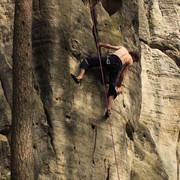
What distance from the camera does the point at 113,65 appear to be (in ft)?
52.7

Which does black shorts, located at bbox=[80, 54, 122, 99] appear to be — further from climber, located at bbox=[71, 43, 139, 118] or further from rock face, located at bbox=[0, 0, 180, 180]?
rock face, located at bbox=[0, 0, 180, 180]

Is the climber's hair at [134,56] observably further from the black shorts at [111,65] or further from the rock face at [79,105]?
the black shorts at [111,65]

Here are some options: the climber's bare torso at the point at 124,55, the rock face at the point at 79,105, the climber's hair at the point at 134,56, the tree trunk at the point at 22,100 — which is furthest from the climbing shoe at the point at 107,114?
the tree trunk at the point at 22,100

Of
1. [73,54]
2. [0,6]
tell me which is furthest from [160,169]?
[0,6]

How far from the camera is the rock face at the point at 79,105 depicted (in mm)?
15031

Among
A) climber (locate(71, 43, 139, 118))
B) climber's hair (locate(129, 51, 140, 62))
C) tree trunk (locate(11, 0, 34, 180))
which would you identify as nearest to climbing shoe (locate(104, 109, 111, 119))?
climber (locate(71, 43, 139, 118))

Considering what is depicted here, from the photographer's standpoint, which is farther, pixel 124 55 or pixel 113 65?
pixel 124 55

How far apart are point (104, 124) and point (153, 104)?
4.25 meters

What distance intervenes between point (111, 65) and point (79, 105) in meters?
1.17

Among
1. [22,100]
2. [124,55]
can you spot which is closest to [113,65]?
[124,55]

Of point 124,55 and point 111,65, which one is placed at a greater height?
point 124,55

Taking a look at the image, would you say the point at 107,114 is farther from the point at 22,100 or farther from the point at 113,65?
the point at 22,100

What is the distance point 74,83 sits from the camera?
1572 centimetres

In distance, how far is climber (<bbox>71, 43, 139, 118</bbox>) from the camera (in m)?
15.9
